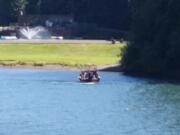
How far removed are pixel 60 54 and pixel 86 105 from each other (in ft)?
185

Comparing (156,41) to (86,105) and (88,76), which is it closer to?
(88,76)

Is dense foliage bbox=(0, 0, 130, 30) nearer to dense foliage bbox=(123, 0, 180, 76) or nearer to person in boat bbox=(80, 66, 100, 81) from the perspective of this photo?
dense foliage bbox=(123, 0, 180, 76)

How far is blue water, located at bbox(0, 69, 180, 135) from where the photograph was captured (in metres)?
65.1

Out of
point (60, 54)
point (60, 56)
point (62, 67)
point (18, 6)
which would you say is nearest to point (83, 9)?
point (18, 6)

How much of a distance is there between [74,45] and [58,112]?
65505 mm

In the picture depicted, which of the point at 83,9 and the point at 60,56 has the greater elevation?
the point at 83,9

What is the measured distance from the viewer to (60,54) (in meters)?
137

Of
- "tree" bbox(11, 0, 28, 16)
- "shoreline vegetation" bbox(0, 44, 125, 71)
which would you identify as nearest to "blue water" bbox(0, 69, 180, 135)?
"shoreline vegetation" bbox(0, 44, 125, 71)

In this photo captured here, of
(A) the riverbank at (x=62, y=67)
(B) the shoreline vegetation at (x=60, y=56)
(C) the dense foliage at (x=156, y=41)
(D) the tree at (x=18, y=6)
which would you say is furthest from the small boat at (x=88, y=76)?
(D) the tree at (x=18, y=6)

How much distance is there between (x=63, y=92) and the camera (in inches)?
3681

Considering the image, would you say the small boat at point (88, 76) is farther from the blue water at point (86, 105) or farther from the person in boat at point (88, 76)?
the blue water at point (86, 105)

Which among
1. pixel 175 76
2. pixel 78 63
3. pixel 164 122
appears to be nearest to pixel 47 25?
pixel 78 63

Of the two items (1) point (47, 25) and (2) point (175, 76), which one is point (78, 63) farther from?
(1) point (47, 25)

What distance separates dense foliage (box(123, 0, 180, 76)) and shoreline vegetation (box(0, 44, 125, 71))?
514 centimetres
